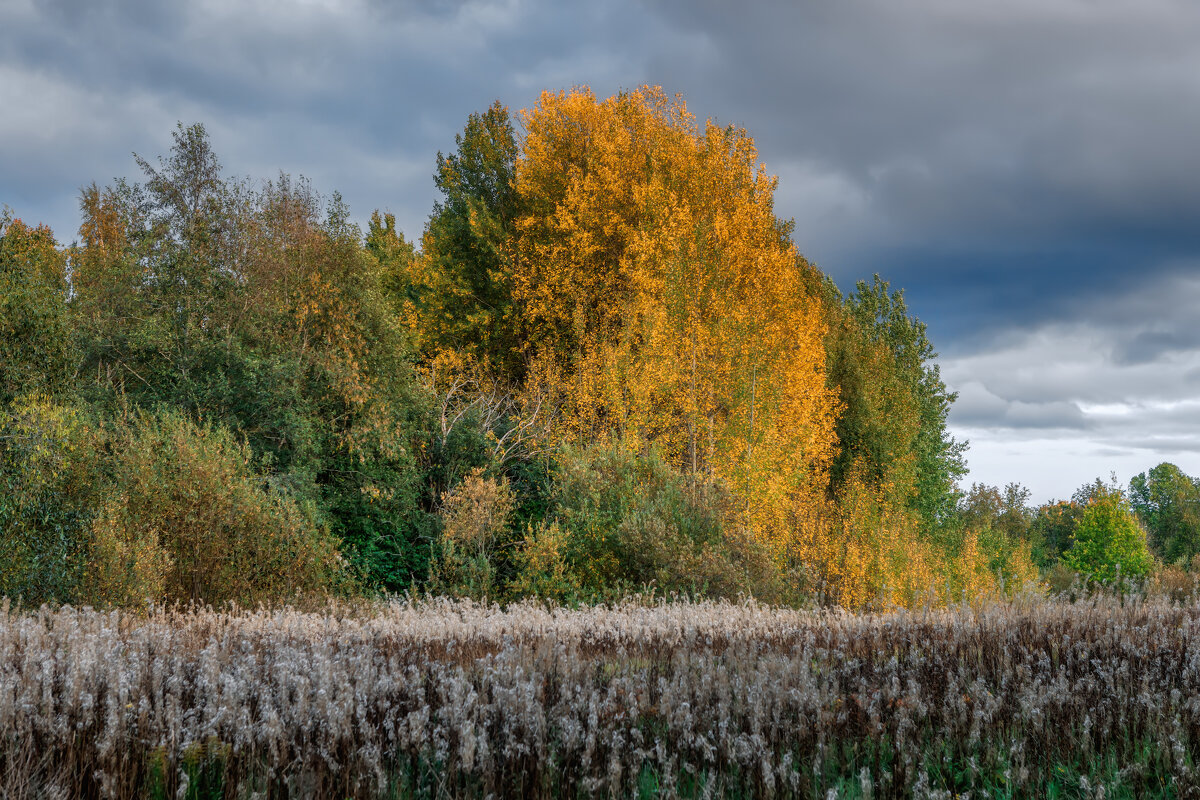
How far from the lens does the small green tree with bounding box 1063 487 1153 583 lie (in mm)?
44781

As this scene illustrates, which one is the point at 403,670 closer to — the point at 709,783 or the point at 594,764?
the point at 594,764

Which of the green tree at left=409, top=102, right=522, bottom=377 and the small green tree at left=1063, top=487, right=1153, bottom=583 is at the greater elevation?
the green tree at left=409, top=102, right=522, bottom=377

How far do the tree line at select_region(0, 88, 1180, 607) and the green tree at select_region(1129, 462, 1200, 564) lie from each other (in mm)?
41352

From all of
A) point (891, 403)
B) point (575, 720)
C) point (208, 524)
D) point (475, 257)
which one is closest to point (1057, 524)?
point (891, 403)

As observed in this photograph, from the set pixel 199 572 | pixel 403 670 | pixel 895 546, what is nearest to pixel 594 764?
pixel 403 670

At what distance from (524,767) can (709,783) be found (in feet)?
2.97

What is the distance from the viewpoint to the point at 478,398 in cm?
2783

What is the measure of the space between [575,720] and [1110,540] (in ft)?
168

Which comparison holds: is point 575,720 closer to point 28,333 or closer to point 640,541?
point 640,541

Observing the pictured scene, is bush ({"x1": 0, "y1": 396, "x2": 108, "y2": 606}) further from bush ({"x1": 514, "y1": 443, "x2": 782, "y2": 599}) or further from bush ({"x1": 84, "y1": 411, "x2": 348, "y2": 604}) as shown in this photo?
bush ({"x1": 514, "y1": 443, "x2": 782, "y2": 599})

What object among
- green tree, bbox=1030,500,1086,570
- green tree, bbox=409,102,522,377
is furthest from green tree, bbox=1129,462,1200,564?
green tree, bbox=409,102,522,377

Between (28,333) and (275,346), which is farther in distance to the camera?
(275,346)

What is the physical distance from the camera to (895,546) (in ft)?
94.2

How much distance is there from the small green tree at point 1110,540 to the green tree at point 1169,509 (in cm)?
1363
